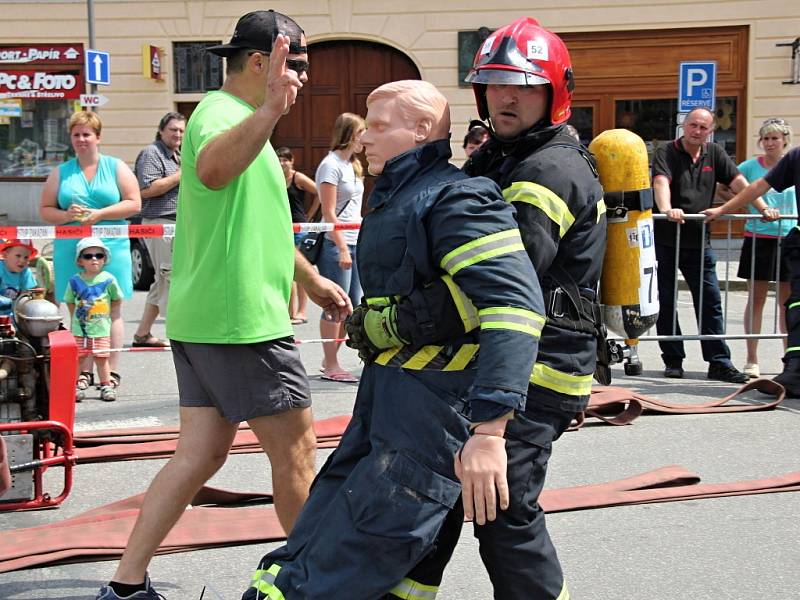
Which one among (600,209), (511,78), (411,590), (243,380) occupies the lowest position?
(411,590)

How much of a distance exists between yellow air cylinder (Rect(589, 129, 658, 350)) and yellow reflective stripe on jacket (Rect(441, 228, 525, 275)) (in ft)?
2.38

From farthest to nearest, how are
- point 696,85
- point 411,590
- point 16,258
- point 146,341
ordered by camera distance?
point 696,85
point 146,341
point 16,258
point 411,590

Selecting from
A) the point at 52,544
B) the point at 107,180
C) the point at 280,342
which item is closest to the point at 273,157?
the point at 280,342

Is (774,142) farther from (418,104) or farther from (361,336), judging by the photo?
(361,336)

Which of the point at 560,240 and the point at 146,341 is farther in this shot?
the point at 146,341

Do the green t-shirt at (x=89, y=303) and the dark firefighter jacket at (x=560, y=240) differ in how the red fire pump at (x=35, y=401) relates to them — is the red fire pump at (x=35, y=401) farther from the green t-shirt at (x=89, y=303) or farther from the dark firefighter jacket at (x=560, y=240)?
the dark firefighter jacket at (x=560, y=240)

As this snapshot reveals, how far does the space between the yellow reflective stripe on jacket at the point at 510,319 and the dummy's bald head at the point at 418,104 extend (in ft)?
1.81

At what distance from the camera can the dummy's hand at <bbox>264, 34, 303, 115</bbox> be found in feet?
10.4

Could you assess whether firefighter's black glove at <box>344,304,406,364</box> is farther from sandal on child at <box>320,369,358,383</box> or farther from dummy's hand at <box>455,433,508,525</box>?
sandal on child at <box>320,369,358,383</box>

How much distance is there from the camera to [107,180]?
7758mm

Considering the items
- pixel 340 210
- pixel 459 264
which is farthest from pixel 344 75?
pixel 459 264

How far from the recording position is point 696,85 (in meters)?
14.0

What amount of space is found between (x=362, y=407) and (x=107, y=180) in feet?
17.6

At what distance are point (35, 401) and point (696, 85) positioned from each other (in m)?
10.8
